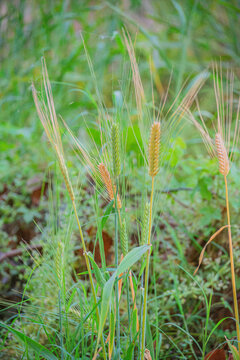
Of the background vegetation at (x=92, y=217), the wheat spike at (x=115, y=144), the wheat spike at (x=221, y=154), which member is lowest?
the background vegetation at (x=92, y=217)

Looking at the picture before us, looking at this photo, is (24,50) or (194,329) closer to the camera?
(194,329)

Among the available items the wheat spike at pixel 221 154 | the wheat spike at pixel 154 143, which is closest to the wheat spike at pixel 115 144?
the wheat spike at pixel 154 143

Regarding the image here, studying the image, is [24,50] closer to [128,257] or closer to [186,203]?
[186,203]

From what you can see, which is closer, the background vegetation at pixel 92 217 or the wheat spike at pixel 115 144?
the wheat spike at pixel 115 144

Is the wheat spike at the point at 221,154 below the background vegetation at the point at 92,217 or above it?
above

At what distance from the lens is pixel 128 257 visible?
40cm

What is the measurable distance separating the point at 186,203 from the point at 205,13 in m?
0.93

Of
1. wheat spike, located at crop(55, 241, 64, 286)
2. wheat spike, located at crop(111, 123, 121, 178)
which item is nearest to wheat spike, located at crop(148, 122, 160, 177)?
wheat spike, located at crop(111, 123, 121, 178)

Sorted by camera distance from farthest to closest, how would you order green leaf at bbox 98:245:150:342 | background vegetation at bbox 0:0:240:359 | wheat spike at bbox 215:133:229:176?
background vegetation at bbox 0:0:240:359 < wheat spike at bbox 215:133:229:176 < green leaf at bbox 98:245:150:342

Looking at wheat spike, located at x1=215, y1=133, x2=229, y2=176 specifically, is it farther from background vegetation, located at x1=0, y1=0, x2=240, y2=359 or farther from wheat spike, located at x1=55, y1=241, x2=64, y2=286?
wheat spike, located at x1=55, y1=241, x2=64, y2=286

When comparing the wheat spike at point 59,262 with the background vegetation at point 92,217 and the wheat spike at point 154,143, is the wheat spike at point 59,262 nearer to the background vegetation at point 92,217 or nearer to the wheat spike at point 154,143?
the background vegetation at point 92,217

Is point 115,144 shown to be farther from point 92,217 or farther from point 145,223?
point 92,217

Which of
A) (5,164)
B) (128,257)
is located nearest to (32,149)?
(5,164)

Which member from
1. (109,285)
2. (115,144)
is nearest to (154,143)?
(115,144)
